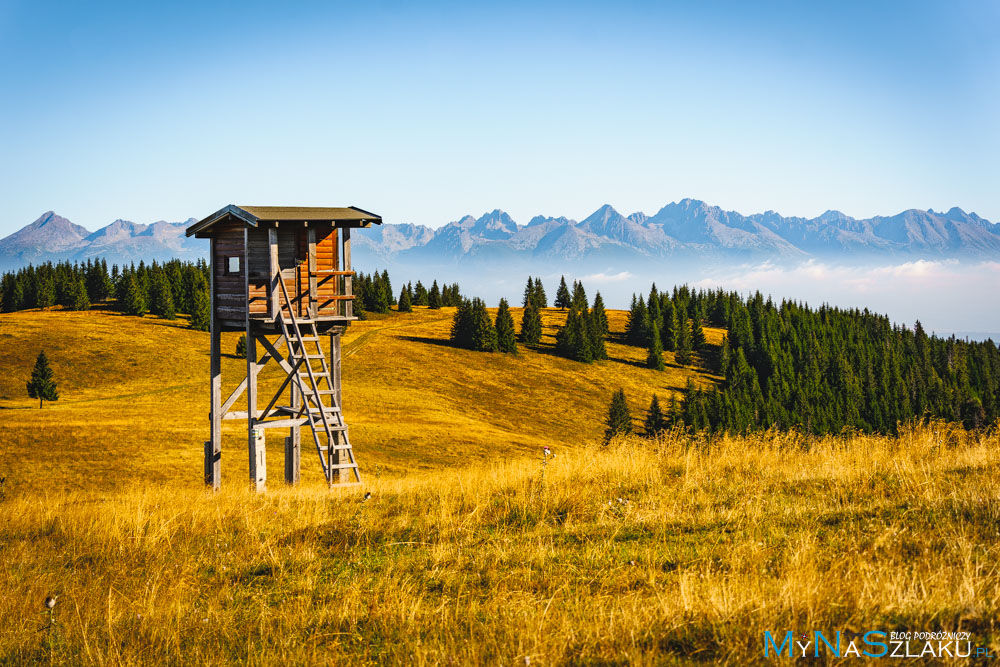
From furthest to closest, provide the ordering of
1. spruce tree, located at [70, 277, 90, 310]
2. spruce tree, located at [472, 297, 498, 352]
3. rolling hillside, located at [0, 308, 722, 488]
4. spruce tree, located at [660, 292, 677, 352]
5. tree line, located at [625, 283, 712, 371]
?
spruce tree, located at [660, 292, 677, 352] < tree line, located at [625, 283, 712, 371] < spruce tree, located at [70, 277, 90, 310] < spruce tree, located at [472, 297, 498, 352] < rolling hillside, located at [0, 308, 722, 488]

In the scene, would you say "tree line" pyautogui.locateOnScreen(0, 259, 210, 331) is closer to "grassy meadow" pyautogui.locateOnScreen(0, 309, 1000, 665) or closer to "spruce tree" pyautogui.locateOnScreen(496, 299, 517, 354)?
"spruce tree" pyautogui.locateOnScreen(496, 299, 517, 354)

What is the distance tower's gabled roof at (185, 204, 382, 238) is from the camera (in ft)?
53.0

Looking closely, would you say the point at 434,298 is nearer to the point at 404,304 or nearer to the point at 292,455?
the point at 404,304

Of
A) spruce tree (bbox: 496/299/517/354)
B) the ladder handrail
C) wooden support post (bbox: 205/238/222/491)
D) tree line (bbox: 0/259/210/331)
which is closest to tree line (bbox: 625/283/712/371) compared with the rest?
spruce tree (bbox: 496/299/517/354)

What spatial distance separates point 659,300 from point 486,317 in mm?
56415

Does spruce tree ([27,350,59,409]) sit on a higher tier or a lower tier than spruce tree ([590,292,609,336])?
lower

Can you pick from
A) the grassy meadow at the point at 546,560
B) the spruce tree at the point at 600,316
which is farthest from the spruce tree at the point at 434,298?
the grassy meadow at the point at 546,560

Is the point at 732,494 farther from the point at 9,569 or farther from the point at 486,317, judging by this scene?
the point at 486,317

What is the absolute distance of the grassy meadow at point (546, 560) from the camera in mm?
4773

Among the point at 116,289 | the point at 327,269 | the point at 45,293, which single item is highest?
the point at 116,289

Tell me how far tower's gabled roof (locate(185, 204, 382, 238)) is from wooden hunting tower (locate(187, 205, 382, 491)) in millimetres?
24

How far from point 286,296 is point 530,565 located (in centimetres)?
1222

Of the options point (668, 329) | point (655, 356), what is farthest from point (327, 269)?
point (668, 329)

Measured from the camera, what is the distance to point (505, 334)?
3814 inches
